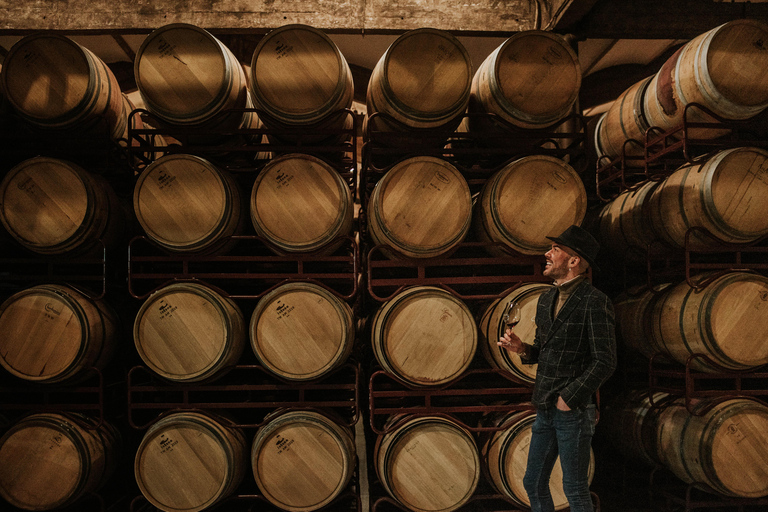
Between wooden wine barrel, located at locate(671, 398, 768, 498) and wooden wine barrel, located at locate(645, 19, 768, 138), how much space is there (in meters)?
1.93

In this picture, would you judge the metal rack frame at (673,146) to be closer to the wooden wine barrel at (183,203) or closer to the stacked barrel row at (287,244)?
the stacked barrel row at (287,244)

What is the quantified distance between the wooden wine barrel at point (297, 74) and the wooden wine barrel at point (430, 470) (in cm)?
221

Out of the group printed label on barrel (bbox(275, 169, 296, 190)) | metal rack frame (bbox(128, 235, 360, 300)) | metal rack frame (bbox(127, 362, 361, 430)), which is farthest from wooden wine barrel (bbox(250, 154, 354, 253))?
metal rack frame (bbox(127, 362, 361, 430))

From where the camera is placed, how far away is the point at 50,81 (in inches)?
127

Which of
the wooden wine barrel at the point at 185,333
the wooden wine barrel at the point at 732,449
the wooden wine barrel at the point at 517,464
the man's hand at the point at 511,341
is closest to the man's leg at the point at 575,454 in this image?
the man's hand at the point at 511,341

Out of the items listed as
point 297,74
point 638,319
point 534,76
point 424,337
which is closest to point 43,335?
point 297,74

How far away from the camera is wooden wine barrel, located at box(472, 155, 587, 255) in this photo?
3.16 m

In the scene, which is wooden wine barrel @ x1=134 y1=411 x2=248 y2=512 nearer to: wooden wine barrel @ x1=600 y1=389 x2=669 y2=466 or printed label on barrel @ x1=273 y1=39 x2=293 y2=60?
printed label on barrel @ x1=273 y1=39 x2=293 y2=60

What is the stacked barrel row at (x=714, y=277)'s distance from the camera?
302cm

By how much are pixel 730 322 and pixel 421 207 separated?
6.76 feet

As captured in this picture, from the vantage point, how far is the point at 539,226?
3.17 m

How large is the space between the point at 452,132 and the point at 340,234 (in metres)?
1.07

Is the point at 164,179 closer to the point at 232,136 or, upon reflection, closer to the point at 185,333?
the point at 232,136

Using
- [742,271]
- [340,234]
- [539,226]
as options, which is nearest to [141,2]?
[340,234]
